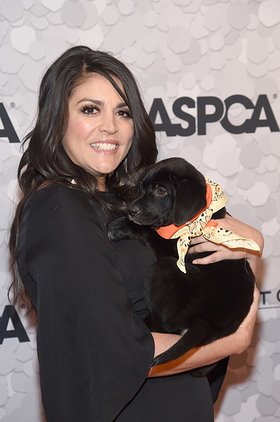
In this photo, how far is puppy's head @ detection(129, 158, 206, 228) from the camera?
4.71 ft

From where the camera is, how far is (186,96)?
2.32 metres

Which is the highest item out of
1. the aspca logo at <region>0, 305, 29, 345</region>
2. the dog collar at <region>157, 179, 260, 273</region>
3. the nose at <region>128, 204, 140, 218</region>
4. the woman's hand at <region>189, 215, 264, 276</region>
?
the nose at <region>128, 204, 140, 218</region>

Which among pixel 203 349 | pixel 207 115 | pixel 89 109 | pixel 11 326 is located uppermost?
pixel 89 109

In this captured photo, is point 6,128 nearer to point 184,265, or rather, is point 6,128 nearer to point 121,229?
point 121,229

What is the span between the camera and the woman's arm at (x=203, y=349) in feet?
4.23

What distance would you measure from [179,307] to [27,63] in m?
1.19

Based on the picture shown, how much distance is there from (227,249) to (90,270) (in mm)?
412

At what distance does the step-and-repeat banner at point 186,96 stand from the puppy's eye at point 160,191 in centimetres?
85

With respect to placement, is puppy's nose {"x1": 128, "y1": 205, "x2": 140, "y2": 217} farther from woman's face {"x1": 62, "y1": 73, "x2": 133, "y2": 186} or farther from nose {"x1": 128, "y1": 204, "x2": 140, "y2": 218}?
woman's face {"x1": 62, "y1": 73, "x2": 133, "y2": 186}

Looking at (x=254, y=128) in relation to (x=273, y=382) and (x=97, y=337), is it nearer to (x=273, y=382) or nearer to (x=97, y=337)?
(x=273, y=382)

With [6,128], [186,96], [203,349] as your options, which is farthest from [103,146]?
[186,96]

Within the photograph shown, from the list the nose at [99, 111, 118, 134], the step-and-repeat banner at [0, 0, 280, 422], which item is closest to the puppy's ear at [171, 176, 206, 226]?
the nose at [99, 111, 118, 134]

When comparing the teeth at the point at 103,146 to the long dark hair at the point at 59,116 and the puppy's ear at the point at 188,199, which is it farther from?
the puppy's ear at the point at 188,199

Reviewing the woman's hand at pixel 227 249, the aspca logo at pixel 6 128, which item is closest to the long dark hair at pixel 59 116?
the woman's hand at pixel 227 249
